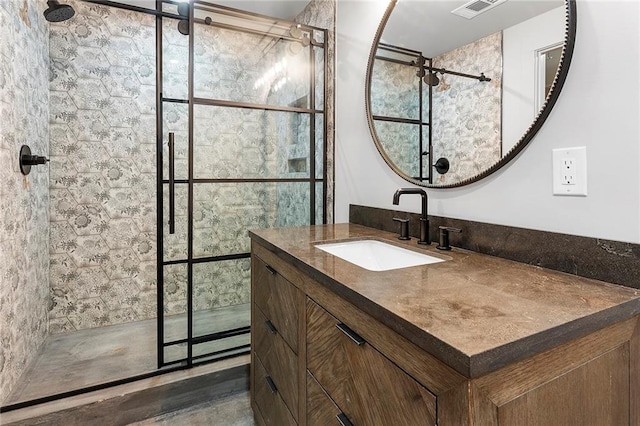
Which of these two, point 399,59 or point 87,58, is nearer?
point 399,59

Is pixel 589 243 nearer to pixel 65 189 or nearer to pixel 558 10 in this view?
pixel 558 10

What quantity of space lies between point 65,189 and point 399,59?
7.99 feet

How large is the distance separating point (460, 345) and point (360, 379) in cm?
34

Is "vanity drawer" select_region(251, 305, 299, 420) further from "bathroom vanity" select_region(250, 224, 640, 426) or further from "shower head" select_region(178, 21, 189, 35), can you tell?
"shower head" select_region(178, 21, 189, 35)

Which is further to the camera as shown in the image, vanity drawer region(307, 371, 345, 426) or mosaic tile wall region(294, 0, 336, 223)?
mosaic tile wall region(294, 0, 336, 223)

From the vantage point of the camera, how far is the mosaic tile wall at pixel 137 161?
202 cm

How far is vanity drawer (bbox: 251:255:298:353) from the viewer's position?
1209 mm

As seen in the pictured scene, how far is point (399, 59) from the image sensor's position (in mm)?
1680

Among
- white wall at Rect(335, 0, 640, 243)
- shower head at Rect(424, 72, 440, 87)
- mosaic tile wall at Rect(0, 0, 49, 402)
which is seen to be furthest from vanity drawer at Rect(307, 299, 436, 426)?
mosaic tile wall at Rect(0, 0, 49, 402)

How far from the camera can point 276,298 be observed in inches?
54.2

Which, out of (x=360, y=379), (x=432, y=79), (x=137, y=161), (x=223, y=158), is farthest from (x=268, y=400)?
(x=137, y=161)

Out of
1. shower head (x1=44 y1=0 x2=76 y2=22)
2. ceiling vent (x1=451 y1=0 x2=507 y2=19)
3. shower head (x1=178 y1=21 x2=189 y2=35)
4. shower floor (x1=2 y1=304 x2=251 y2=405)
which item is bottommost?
shower floor (x1=2 y1=304 x2=251 y2=405)

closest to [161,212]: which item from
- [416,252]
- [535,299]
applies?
[416,252]

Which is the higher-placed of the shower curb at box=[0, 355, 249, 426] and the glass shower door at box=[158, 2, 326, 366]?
the glass shower door at box=[158, 2, 326, 366]
